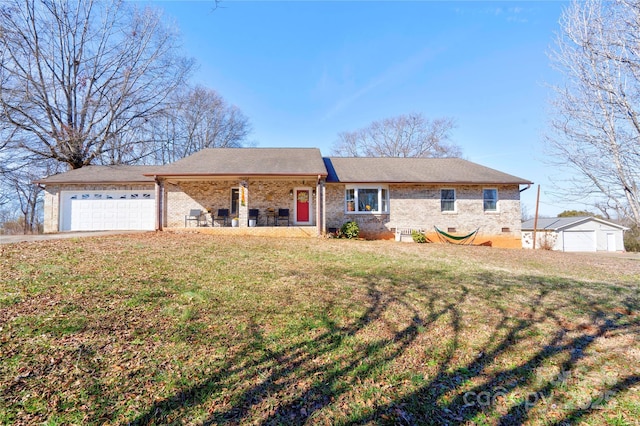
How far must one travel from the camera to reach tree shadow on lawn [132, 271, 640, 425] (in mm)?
2289

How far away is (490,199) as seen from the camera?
14234 mm

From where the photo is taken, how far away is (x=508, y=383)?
8.95ft

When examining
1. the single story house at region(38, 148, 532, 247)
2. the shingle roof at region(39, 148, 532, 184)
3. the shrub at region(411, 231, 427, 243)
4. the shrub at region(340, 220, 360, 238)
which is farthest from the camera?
the single story house at region(38, 148, 532, 247)

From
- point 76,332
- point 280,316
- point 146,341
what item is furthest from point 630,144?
point 76,332

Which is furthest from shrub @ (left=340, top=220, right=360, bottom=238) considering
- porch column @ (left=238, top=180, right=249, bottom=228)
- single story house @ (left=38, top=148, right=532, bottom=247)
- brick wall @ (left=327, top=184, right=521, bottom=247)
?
porch column @ (left=238, top=180, right=249, bottom=228)

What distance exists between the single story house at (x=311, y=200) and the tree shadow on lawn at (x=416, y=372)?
9.54 m

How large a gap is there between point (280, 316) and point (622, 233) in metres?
34.7

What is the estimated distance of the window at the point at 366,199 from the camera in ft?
45.1

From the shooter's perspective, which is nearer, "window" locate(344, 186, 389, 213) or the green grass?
the green grass

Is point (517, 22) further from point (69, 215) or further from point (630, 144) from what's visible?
point (69, 215)

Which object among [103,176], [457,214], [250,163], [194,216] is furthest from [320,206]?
[103,176]

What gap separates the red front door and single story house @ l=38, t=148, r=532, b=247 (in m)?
0.05

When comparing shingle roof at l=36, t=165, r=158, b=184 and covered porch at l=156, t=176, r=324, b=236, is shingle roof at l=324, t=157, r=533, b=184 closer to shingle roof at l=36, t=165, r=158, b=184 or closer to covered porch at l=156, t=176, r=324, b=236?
covered porch at l=156, t=176, r=324, b=236

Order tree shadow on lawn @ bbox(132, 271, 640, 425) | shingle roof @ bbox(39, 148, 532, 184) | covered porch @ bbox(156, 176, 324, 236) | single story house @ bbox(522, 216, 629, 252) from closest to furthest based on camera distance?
1. tree shadow on lawn @ bbox(132, 271, 640, 425)
2. shingle roof @ bbox(39, 148, 532, 184)
3. covered porch @ bbox(156, 176, 324, 236)
4. single story house @ bbox(522, 216, 629, 252)
